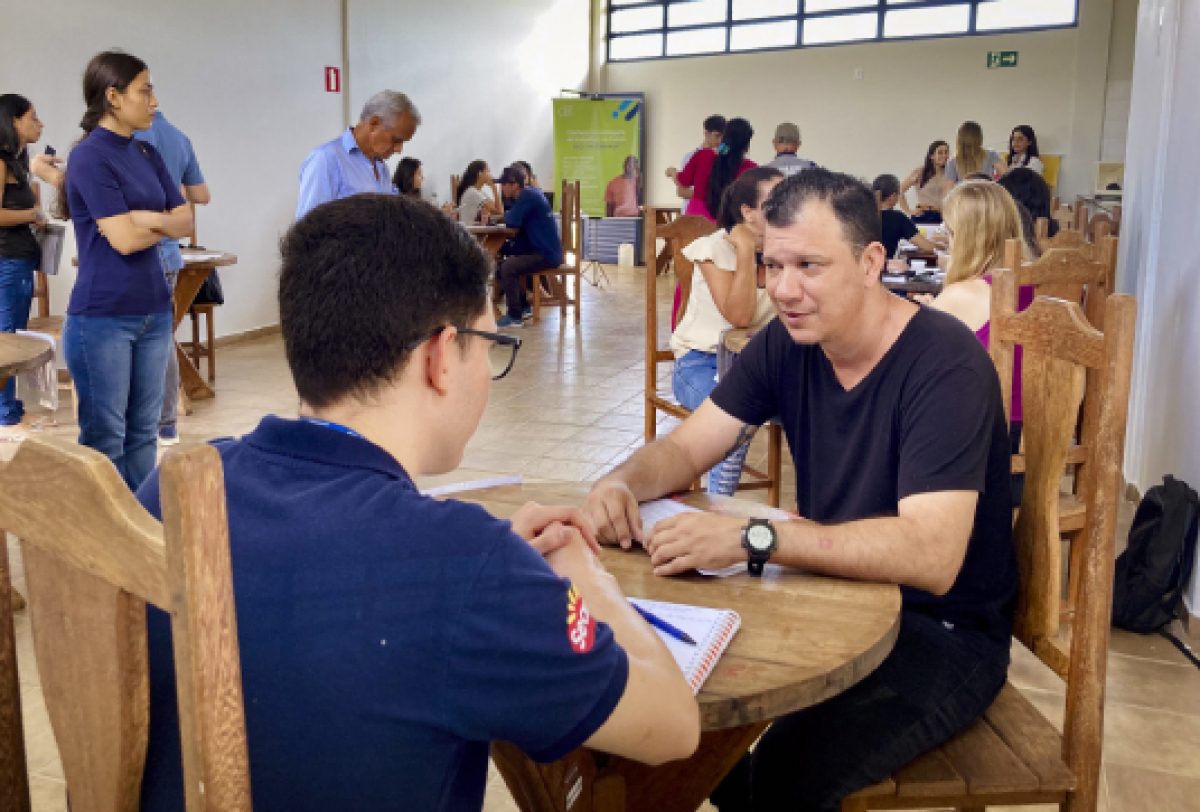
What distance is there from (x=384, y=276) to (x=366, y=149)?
3.88m

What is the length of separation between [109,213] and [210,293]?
2.67 meters

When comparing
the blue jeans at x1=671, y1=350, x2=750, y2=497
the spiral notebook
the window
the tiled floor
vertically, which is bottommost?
the tiled floor

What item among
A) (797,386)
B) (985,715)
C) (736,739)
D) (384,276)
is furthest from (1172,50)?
(384,276)

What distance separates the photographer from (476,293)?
39.0 inches

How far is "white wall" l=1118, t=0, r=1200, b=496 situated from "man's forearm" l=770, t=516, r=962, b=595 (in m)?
1.99

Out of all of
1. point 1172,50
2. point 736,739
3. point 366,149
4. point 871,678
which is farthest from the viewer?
point 366,149

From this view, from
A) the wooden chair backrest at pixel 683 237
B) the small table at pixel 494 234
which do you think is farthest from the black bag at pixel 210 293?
the wooden chair backrest at pixel 683 237

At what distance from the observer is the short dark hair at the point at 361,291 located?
3.03 feet

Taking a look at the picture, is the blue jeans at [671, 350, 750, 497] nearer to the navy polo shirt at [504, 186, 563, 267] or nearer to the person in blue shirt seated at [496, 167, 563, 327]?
the person in blue shirt seated at [496, 167, 563, 327]

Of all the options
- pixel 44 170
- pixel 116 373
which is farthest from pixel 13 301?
pixel 116 373

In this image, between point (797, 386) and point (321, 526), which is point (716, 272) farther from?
point (321, 526)

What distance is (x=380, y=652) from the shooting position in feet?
2.52

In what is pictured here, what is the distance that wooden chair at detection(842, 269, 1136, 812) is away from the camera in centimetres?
134

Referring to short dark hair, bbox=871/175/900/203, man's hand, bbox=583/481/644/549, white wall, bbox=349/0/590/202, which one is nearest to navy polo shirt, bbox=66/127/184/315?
man's hand, bbox=583/481/644/549
